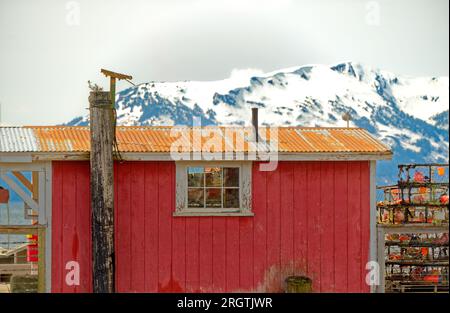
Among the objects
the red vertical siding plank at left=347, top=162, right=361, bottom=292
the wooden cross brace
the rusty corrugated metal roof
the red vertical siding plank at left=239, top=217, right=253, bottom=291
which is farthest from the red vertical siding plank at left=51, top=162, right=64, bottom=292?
the red vertical siding plank at left=347, top=162, right=361, bottom=292

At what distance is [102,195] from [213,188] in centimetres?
226

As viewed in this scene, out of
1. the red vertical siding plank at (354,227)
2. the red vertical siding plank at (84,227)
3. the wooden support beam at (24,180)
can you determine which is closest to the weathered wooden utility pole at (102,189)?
the red vertical siding plank at (84,227)

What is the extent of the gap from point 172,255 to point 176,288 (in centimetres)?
66

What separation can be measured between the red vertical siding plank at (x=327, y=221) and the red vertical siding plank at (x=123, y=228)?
3.87 m

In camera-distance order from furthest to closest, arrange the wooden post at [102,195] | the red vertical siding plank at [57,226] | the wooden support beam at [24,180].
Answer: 1. the wooden support beam at [24,180]
2. the red vertical siding plank at [57,226]
3. the wooden post at [102,195]

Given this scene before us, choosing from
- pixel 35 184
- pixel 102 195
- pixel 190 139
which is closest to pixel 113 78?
pixel 190 139

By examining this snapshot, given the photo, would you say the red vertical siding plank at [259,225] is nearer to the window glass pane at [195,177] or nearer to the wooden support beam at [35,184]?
the window glass pane at [195,177]

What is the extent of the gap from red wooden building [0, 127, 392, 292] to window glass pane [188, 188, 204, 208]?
2 cm

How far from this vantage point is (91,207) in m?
16.3

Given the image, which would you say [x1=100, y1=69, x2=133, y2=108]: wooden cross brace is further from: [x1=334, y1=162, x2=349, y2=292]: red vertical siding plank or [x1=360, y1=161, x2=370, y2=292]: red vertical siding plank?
[x1=360, y1=161, x2=370, y2=292]: red vertical siding plank

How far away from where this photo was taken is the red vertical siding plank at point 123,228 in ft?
55.3

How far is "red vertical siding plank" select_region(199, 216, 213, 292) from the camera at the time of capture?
17.0 m

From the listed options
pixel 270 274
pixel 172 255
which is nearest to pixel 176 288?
pixel 172 255
